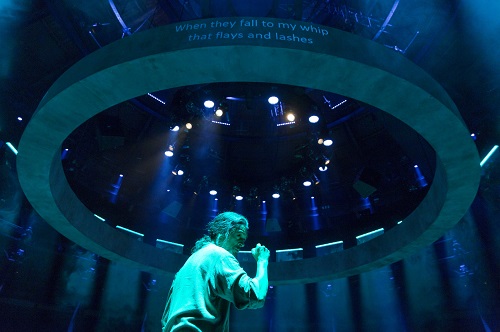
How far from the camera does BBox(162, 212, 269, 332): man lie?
2562 millimetres

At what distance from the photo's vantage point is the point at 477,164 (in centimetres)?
687

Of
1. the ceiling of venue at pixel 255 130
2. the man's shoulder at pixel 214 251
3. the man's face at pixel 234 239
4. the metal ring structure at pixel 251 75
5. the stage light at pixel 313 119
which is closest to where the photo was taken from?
the man's shoulder at pixel 214 251

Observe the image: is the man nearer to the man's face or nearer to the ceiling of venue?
the man's face

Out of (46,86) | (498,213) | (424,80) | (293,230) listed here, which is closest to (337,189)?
(293,230)

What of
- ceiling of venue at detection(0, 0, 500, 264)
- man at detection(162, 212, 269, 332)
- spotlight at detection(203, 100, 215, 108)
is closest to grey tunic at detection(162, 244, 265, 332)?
man at detection(162, 212, 269, 332)

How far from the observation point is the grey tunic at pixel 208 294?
2.56 meters

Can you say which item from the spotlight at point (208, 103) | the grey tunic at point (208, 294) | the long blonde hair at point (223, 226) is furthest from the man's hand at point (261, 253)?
the spotlight at point (208, 103)

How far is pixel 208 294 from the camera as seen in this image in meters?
2.72

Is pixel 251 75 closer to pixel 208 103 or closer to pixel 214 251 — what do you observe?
pixel 214 251

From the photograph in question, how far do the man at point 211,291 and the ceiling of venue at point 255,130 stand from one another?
19.6 feet

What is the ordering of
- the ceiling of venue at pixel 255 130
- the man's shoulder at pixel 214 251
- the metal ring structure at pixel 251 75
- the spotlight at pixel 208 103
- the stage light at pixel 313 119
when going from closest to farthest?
the man's shoulder at pixel 214 251
the metal ring structure at pixel 251 75
the ceiling of venue at pixel 255 130
the spotlight at pixel 208 103
the stage light at pixel 313 119

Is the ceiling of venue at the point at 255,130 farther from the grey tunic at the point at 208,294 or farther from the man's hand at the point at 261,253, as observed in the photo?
the grey tunic at the point at 208,294

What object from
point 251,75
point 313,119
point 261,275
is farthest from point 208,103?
point 261,275

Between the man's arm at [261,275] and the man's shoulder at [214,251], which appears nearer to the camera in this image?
the man's arm at [261,275]
